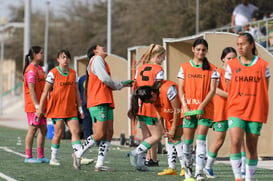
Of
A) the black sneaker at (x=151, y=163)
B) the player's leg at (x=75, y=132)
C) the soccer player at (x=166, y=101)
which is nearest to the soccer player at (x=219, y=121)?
the soccer player at (x=166, y=101)

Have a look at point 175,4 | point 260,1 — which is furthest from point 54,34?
point 260,1

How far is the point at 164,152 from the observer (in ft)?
54.5

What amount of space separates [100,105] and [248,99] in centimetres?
297

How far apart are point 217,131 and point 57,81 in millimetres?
2849

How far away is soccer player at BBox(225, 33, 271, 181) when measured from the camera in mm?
8891

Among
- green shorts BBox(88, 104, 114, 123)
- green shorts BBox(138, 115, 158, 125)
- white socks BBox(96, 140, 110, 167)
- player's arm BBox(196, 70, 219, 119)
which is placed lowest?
white socks BBox(96, 140, 110, 167)

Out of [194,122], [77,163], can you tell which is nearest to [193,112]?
[194,122]

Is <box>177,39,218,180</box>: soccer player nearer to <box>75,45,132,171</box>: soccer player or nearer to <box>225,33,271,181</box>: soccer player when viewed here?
<box>225,33,271,181</box>: soccer player

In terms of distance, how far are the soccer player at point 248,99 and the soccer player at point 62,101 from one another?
390cm

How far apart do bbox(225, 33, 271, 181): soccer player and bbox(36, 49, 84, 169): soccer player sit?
390 cm

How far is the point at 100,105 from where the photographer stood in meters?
11.2

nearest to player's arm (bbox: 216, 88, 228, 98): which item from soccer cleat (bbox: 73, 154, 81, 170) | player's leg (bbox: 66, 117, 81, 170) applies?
soccer cleat (bbox: 73, 154, 81, 170)

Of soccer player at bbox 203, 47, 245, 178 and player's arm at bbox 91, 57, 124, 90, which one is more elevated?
player's arm at bbox 91, 57, 124, 90

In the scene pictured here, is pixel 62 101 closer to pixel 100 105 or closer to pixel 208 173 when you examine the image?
pixel 100 105
